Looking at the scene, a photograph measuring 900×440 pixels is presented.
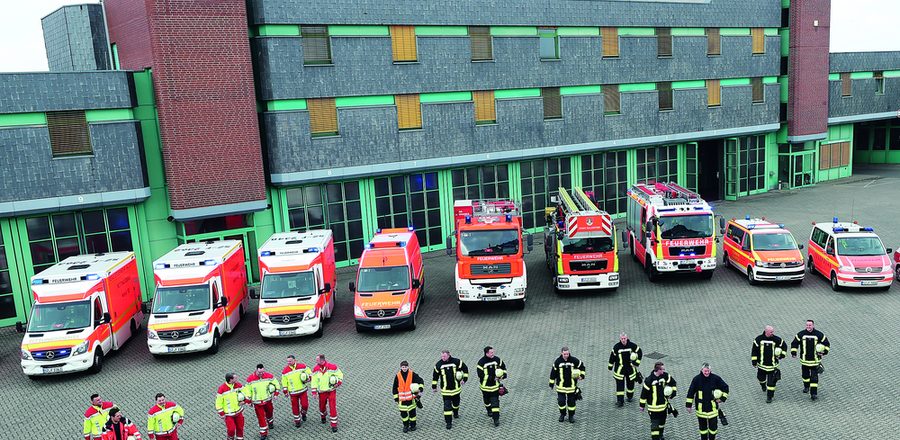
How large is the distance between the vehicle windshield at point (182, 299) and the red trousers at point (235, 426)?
6444 mm

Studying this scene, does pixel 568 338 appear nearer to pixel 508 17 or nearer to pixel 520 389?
pixel 520 389

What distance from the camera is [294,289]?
Result: 20.8m

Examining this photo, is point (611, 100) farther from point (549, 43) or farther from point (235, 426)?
point (235, 426)

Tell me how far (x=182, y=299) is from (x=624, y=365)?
12.3 meters

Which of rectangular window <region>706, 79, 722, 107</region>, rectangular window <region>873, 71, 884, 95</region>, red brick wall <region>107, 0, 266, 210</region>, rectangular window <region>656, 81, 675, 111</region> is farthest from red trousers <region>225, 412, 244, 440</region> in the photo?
rectangular window <region>873, 71, 884, 95</region>

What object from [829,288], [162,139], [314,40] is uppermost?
[314,40]

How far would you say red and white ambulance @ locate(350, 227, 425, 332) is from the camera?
20.7m

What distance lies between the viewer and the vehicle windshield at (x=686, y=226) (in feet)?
78.5

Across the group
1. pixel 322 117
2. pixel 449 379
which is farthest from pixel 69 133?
pixel 449 379

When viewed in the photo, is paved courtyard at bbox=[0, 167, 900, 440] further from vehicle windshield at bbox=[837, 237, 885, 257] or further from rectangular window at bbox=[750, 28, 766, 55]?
rectangular window at bbox=[750, 28, 766, 55]

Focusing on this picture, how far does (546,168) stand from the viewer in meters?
35.2

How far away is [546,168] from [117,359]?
21651 millimetres

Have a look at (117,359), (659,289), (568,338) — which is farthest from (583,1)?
(117,359)

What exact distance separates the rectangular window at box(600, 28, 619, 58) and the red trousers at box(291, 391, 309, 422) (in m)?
26.1
